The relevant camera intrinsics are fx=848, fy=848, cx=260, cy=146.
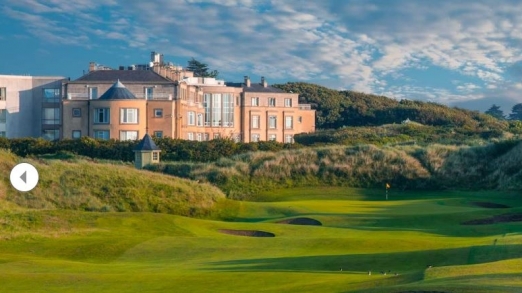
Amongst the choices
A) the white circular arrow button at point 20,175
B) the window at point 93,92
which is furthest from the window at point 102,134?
the white circular arrow button at point 20,175

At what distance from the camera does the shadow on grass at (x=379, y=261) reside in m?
19.3

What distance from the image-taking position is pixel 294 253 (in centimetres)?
2364

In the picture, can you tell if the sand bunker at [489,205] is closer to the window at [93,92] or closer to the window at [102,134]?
the window at [102,134]

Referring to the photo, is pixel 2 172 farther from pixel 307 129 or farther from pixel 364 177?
pixel 307 129

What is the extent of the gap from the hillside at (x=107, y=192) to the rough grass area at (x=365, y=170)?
9390 millimetres

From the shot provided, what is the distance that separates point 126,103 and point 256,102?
1010 inches

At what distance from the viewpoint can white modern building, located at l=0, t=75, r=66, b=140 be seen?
8162 centimetres

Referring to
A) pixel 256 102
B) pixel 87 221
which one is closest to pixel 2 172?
pixel 87 221

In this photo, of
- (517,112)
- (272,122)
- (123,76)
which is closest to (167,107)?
(123,76)

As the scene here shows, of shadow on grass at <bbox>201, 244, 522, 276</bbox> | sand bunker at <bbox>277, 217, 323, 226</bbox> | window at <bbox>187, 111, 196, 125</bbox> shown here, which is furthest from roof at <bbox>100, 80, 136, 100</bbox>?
shadow on grass at <bbox>201, 244, 522, 276</bbox>

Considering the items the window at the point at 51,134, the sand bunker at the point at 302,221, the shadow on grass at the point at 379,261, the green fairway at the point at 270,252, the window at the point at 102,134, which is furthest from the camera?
the window at the point at 51,134

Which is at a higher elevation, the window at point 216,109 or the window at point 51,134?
the window at point 216,109

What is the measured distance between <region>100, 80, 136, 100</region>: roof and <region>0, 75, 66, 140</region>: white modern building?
9.67m

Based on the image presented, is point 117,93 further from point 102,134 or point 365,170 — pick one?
point 365,170
